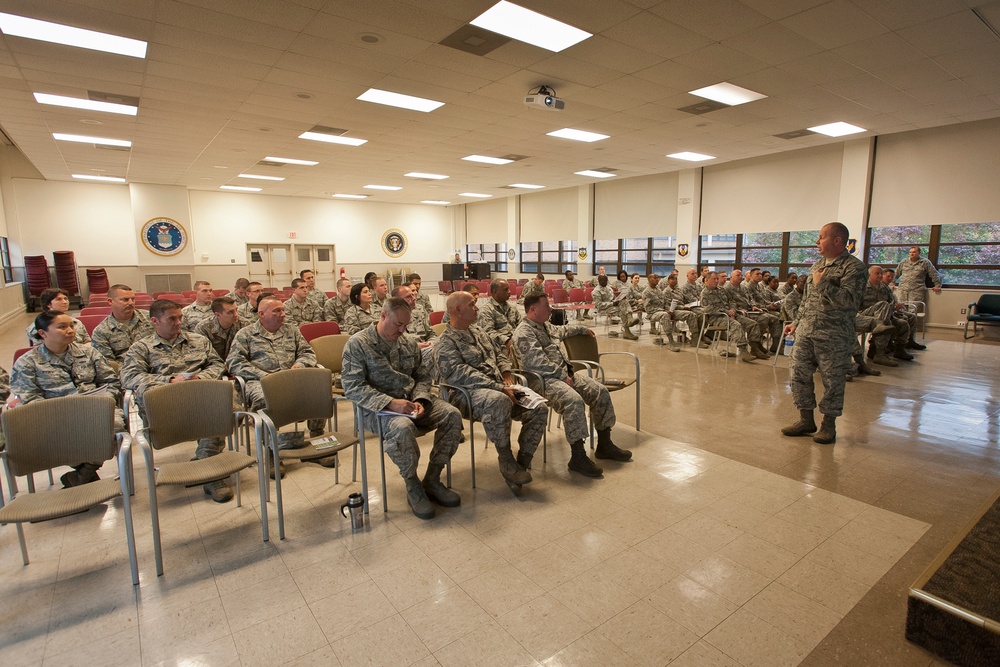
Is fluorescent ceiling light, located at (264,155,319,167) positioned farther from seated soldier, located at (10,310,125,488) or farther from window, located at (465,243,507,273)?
window, located at (465,243,507,273)

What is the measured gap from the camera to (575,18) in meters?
4.27

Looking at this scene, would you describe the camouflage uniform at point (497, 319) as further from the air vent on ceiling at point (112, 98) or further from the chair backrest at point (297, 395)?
the air vent on ceiling at point (112, 98)

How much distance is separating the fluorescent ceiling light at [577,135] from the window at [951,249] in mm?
5984

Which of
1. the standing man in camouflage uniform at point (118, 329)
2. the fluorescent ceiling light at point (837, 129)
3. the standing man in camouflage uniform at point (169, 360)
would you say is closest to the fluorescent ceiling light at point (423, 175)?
the fluorescent ceiling light at point (837, 129)

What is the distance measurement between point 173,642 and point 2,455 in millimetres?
1306

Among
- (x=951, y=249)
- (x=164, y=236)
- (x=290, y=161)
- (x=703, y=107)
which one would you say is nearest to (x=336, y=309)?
(x=290, y=161)

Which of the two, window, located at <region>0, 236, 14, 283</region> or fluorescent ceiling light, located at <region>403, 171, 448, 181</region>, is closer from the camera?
window, located at <region>0, 236, 14, 283</region>

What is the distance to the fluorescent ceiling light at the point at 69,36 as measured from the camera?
424 cm

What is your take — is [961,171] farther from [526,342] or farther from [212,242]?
[212,242]

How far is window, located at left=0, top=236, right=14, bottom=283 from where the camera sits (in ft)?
37.9

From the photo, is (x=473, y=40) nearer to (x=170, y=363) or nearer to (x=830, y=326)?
(x=170, y=363)

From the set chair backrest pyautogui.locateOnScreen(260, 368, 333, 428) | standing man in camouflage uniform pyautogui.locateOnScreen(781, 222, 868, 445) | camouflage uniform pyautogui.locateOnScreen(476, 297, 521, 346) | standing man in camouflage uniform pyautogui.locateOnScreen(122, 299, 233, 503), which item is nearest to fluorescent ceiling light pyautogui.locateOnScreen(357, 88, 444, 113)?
camouflage uniform pyautogui.locateOnScreen(476, 297, 521, 346)

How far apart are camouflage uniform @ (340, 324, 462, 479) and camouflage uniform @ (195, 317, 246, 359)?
184 centimetres

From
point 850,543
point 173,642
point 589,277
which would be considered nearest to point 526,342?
point 850,543
